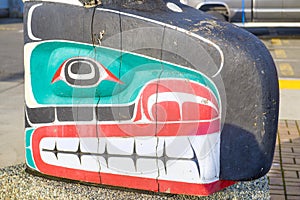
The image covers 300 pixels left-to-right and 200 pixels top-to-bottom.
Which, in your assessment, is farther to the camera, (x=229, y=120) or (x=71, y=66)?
(x=71, y=66)

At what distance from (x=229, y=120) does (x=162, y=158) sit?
0.40m

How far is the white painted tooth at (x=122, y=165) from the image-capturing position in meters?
3.08

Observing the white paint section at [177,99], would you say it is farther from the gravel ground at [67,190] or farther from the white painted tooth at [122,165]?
the gravel ground at [67,190]

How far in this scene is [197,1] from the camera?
11.9 m

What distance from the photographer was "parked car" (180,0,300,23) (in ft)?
38.5

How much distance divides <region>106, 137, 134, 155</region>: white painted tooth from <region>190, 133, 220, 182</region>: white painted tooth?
337 mm

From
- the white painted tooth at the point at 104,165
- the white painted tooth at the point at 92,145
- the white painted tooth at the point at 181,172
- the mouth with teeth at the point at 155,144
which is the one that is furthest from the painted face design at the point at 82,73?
the white painted tooth at the point at 181,172

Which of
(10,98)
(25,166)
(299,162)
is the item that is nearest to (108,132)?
(25,166)

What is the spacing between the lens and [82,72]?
3119mm

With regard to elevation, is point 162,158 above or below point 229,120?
below

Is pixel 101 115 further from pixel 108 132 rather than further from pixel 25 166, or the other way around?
pixel 25 166

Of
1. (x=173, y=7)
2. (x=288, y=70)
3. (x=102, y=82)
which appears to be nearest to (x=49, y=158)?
(x=102, y=82)

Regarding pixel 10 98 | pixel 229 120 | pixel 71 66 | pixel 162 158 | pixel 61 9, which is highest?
pixel 61 9

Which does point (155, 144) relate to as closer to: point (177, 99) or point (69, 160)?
point (177, 99)
